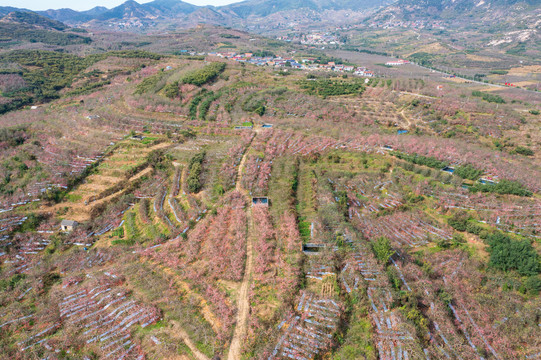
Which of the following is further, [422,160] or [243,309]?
[422,160]

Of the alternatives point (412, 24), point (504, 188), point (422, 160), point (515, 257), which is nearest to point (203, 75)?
point (422, 160)

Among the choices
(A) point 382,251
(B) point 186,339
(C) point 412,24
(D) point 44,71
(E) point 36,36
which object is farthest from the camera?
(C) point 412,24

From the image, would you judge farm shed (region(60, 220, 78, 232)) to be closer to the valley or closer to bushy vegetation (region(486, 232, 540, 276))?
the valley

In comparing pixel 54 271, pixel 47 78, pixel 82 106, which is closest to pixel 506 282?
pixel 54 271

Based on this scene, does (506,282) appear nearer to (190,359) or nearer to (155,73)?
(190,359)

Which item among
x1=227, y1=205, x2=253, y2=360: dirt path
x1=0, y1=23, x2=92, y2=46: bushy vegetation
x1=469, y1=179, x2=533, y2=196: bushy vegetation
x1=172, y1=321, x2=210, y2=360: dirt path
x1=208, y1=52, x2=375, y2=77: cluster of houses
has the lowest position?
x1=172, y1=321, x2=210, y2=360: dirt path

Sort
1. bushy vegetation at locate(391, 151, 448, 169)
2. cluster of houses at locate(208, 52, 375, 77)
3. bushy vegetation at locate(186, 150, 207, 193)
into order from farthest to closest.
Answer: cluster of houses at locate(208, 52, 375, 77)
bushy vegetation at locate(391, 151, 448, 169)
bushy vegetation at locate(186, 150, 207, 193)

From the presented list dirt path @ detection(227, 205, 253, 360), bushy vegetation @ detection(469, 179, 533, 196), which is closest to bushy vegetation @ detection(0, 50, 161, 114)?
dirt path @ detection(227, 205, 253, 360)

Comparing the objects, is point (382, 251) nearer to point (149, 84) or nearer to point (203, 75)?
point (203, 75)
